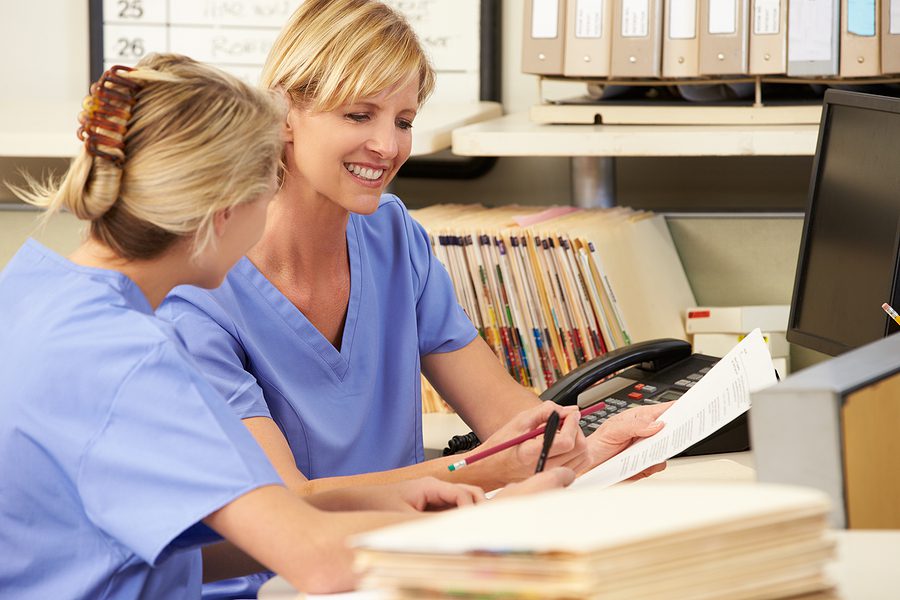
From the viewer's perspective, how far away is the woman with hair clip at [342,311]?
4.57 feet

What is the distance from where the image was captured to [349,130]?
1.53 m

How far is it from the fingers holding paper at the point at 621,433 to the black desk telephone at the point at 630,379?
147 millimetres

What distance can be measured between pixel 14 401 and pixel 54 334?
0.23 feet

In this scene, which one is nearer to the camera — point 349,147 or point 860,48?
point 349,147

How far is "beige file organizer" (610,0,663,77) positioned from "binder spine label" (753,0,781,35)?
0.17 metres

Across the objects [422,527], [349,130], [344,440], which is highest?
[349,130]

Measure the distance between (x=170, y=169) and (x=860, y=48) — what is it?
1368mm

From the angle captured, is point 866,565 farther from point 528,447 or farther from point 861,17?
point 861,17

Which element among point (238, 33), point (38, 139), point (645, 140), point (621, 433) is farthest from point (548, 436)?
point (238, 33)

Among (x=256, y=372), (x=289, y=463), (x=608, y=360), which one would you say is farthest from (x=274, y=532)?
(x=608, y=360)

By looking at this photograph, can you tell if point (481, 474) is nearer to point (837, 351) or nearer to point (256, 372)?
point (256, 372)

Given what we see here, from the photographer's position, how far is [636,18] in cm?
211

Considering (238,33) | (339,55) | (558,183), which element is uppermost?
(238,33)

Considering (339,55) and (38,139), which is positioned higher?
(339,55)
